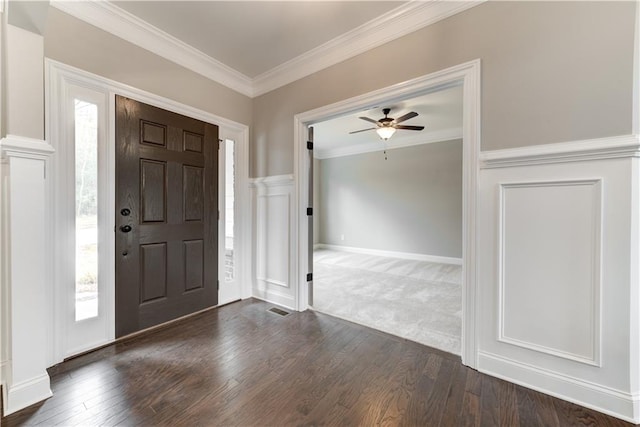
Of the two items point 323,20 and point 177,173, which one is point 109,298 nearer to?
point 177,173

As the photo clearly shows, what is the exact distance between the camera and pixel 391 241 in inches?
242

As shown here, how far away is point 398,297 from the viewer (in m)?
3.36

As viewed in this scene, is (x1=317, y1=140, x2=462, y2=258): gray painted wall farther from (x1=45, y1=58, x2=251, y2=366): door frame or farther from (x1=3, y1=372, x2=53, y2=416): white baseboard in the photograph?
(x1=3, y1=372, x2=53, y2=416): white baseboard

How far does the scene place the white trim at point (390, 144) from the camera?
210 inches

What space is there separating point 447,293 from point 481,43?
2899 mm

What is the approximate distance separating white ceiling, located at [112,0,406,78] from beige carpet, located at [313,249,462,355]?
9.20 ft

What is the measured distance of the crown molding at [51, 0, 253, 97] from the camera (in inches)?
79.0

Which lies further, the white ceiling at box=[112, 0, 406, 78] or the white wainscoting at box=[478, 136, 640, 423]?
the white ceiling at box=[112, 0, 406, 78]

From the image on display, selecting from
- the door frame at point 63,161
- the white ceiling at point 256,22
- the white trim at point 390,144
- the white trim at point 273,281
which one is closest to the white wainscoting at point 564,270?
the white ceiling at point 256,22

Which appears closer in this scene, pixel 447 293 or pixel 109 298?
→ pixel 109 298

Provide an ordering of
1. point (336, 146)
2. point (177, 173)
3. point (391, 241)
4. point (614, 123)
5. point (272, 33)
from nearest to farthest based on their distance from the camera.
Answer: point (614, 123) → point (272, 33) → point (177, 173) → point (391, 241) → point (336, 146)

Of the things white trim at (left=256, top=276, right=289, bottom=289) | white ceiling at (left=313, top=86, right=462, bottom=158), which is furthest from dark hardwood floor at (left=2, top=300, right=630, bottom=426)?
white ceiling at (left=313, top=86, right=462, bottom=158)

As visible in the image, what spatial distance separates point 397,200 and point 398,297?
124 inches

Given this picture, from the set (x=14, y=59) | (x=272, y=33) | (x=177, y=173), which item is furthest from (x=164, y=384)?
(x=272, y=33)
